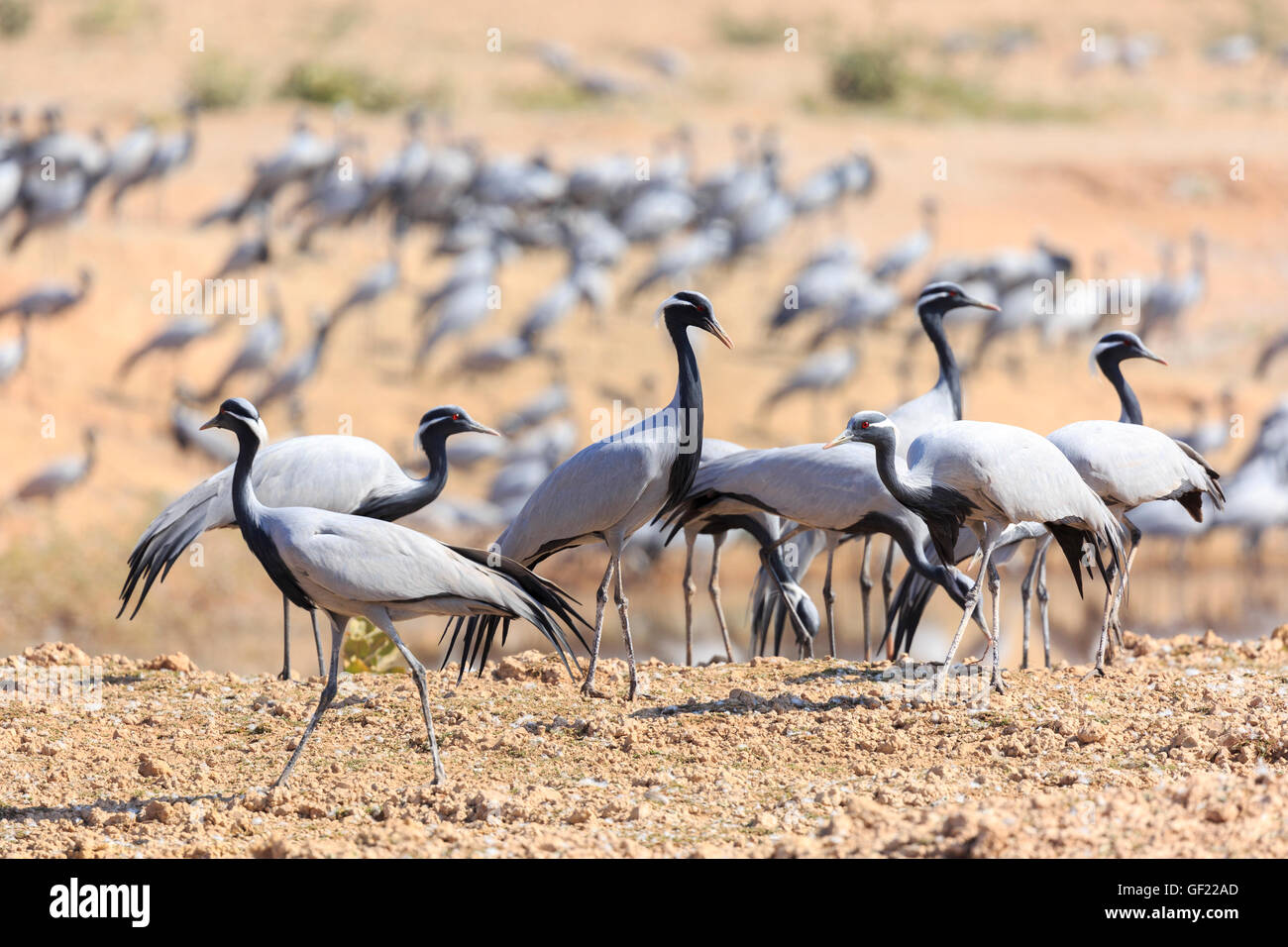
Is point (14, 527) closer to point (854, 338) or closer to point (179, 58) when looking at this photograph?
point (854, 338)

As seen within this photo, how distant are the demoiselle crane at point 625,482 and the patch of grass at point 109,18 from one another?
28998 mm

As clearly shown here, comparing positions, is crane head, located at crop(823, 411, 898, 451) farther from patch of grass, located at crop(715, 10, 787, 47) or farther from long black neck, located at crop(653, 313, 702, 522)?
patch of grass, located at crop(715, 10, 787, 47)

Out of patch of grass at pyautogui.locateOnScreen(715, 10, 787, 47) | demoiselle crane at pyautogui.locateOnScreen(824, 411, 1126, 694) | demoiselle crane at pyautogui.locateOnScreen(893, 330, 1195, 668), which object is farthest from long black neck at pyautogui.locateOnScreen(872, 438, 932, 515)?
patch of grass at pyautogui.locateOnScreen(715, 10, 787, 47)

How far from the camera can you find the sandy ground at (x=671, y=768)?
5340mm

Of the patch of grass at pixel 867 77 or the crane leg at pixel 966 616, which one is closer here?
the crane leg at pixel 966 616

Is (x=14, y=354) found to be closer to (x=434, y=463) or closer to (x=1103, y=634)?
(x=434, y=463)

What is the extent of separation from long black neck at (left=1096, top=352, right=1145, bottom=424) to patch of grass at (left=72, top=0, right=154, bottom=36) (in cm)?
2870

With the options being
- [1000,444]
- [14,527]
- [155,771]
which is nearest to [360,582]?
[155,771]

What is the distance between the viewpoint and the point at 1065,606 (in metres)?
15.2

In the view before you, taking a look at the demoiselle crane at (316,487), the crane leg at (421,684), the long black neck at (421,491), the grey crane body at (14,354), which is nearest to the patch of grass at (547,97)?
the grey crane body at (14,354)

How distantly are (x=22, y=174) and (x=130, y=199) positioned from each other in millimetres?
4704

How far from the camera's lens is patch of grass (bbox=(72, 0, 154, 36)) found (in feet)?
109

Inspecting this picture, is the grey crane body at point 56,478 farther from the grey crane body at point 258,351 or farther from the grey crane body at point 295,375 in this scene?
the grey crane body at point 258,351

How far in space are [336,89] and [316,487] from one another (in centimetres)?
2220
